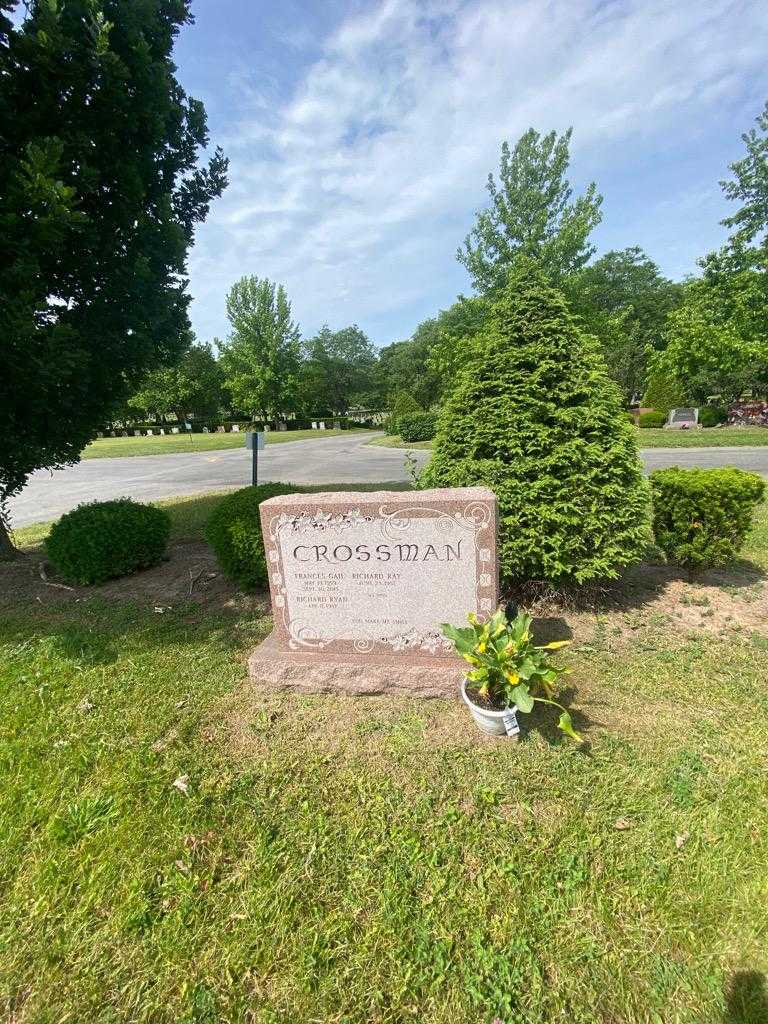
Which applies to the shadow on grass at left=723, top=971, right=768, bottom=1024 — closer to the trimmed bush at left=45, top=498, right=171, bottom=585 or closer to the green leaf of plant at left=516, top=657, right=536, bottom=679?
the green leaf of plant at left=516, top=657, right=536, bottom=679

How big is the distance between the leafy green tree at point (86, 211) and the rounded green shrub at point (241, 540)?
2045mm

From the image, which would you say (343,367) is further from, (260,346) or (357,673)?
(357,673)

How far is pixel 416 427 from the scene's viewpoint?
26.6 metres

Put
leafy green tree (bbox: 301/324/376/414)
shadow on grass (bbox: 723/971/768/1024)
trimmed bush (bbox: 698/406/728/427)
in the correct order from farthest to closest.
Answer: leafy green tree (bbox: 301/324/376/414) → trimmed bush (bbox: 698/406/728/427) → shadow on grass (bbox: 723/971/768/1024)

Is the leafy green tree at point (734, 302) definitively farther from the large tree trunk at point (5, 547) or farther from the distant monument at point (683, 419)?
the large tree trunk at point (5, 547)

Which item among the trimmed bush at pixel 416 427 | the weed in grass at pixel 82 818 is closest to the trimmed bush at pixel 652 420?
the trimmed bush at pixel 416 427

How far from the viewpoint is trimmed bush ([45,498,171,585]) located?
4.76m

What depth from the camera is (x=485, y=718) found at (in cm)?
250

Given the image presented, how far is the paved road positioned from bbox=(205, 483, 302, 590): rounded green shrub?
24.4 ft

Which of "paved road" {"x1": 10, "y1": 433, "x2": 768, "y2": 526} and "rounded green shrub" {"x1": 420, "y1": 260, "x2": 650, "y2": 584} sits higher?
"rounded green shrub" {"x1": 420, "y1": 260, "x2": 650, "y2": 584}

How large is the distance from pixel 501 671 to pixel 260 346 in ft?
137

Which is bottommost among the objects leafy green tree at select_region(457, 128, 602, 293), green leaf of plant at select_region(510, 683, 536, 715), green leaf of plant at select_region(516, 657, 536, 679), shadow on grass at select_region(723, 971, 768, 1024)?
shadow on grass at select_region(723, 971, 768, 1024)

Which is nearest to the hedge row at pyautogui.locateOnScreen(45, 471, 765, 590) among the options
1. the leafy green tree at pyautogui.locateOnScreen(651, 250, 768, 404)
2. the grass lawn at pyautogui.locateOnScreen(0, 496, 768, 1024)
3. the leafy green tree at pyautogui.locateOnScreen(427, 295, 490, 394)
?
the grass lawn at pyautogui.locateOnScreen(0, 496, 768, 1024)

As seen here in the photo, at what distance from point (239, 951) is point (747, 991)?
6.08 ft
